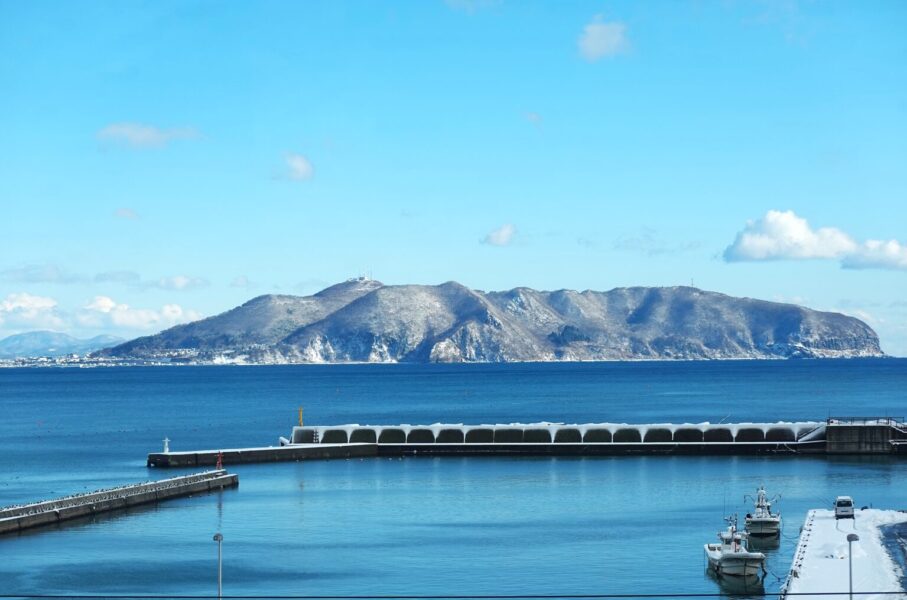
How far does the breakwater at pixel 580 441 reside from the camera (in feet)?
293

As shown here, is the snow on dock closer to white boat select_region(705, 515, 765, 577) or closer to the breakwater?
white boat select_region(705, 515, 765, 577)

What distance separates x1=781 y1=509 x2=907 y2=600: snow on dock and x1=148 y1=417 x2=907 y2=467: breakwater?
32.2 m

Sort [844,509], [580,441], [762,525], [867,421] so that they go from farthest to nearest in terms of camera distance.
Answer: [867,421]
[580,441]
[844,509]
[762,525]

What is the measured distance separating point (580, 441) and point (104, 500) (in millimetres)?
39641

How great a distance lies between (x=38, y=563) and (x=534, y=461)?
146ft

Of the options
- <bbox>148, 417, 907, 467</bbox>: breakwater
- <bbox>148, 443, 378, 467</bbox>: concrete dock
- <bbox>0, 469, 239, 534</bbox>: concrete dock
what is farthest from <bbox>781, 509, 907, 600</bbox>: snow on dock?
<bbox>148, 443, 378, 467</bbox>: concrete dock

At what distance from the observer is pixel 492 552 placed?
53500 mm

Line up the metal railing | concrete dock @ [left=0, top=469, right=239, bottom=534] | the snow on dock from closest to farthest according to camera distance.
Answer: the snow on dock < concrete dock @ [left=0, top=469, right=239, bottom=534] < the metal railing

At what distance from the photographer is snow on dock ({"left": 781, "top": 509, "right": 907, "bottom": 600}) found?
41500 mm

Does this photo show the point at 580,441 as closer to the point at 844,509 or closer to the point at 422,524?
the point at 422,524

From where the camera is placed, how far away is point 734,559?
1874 inches

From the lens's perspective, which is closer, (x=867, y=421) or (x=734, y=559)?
(x=734, y=559)

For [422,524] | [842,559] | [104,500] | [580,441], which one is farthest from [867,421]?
[104,500]

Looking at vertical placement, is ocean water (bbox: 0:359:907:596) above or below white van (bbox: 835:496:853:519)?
below
